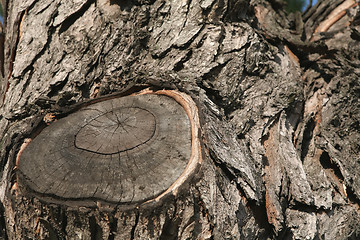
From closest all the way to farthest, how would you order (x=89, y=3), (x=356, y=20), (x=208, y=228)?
(x=208, y=228) → (x=89, y=3) → (x=356, y=20)

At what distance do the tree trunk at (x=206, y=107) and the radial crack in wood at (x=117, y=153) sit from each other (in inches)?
1.2

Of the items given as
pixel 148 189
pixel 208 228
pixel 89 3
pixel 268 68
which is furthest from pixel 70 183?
pixel 268 68

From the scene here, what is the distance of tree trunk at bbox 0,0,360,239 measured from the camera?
1.76 metres

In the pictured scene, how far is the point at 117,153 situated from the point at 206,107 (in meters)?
0.61

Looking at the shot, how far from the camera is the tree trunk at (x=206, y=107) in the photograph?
1764 millimetres

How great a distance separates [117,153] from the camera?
1842 millimetres

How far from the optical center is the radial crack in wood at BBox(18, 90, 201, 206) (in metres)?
1.70

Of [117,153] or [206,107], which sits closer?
[117,153]

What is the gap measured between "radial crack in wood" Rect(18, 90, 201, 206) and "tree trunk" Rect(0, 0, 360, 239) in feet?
0.10

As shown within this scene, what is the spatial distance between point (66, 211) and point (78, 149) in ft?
1.12

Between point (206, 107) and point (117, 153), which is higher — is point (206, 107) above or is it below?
above

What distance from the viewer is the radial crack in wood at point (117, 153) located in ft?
5.57

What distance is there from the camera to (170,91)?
2188 millimetres

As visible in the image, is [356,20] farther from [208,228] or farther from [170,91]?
[208,228]
